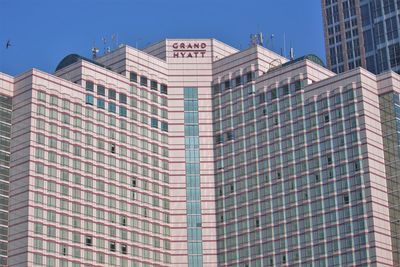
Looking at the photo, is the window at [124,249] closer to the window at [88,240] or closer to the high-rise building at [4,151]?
the window at [88,240]

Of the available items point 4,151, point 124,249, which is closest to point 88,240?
point 124,249

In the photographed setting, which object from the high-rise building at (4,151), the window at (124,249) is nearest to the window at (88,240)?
the window at (124,249)

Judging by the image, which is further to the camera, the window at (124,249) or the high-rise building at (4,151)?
the window at (124,249)

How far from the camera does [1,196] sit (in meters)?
187

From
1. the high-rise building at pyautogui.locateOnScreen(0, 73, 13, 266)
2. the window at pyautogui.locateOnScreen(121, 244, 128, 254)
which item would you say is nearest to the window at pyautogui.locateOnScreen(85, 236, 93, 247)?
the window at pyautogui.locateOnScreen(121, 244, 128, 254)

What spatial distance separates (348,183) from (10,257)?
228 ft

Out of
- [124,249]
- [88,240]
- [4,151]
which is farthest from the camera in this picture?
[124,249]

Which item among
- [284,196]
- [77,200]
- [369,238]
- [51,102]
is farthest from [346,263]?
[51,102]

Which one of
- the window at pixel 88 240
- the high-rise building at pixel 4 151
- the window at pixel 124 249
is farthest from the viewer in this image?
the window at pixel 124 249

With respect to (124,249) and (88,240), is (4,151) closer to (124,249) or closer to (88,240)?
(88,240)

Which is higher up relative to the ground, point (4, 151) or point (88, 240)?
point (4, 151)

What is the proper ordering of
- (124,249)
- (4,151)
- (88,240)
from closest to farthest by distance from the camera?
1. (4,151)
2. (88,240)
3. (124,249)

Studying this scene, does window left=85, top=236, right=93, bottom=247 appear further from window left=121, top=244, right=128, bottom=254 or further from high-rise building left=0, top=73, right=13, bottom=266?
high-rise building left=0, top=73, right=13, bottom=266

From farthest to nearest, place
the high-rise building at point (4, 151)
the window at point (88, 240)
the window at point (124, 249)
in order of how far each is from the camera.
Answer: the window at point (124, 249), the window at point (88, 240), the high-rise building at point (4, 151)
